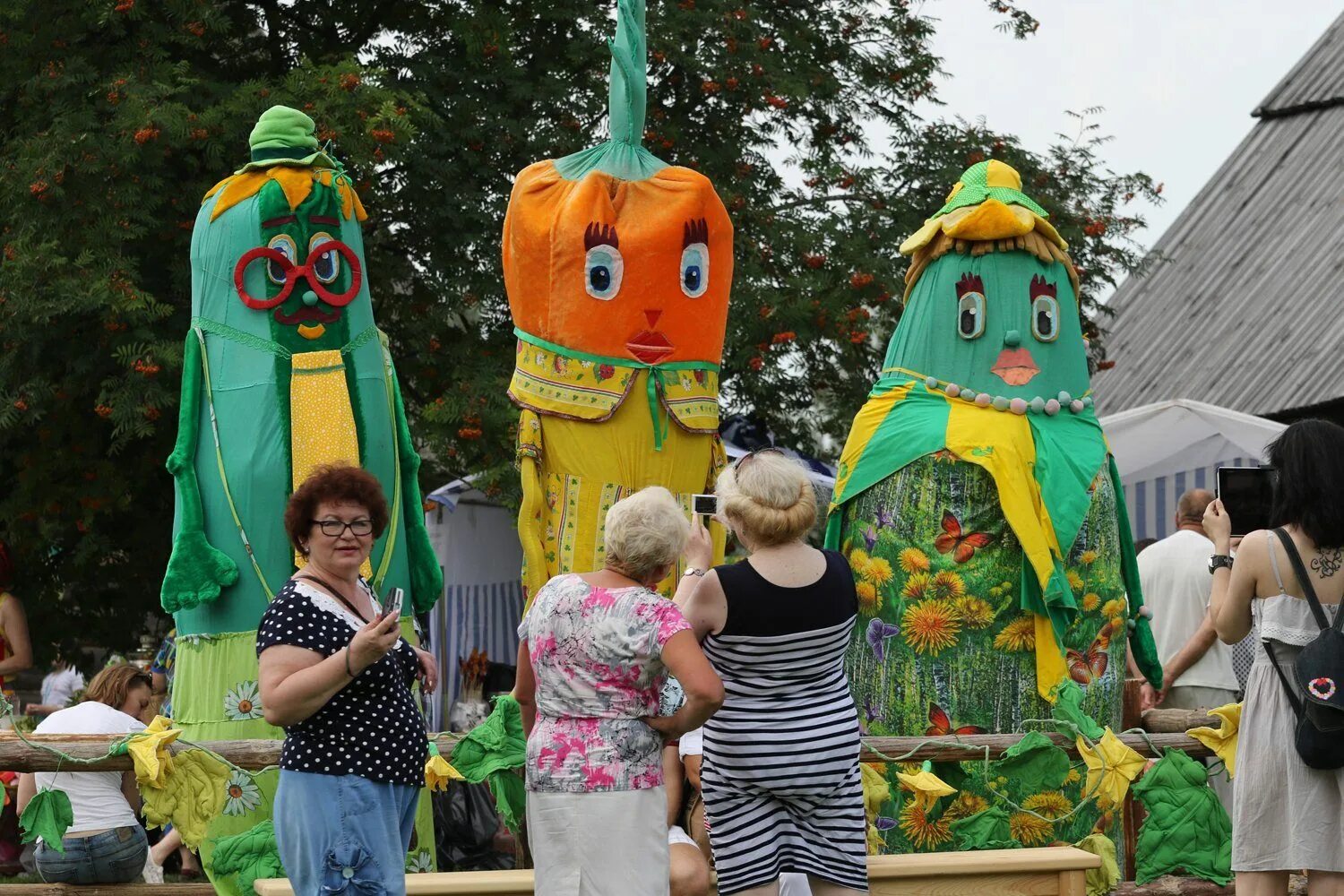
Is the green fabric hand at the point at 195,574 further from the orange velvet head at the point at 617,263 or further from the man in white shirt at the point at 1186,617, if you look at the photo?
the man in white shirt at the point at 1186,617

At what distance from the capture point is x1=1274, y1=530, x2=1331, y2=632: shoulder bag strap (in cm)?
442

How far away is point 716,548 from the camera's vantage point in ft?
18.7

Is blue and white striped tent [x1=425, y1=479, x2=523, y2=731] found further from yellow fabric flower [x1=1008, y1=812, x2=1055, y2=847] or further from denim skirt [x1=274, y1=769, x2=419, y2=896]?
denim skirt [x1=274, y1=769, x2=419, y2=896]

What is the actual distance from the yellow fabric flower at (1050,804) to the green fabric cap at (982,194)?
6.50 ft

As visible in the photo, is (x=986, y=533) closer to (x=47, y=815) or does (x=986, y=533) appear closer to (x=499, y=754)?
(x=499, y=754)

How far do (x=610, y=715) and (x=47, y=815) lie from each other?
2289mm

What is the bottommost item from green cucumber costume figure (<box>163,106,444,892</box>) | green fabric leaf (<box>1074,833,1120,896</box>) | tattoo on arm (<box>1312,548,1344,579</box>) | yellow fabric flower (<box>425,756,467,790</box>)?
green fabric leaf (<box>1074,833,1120,896</box>)

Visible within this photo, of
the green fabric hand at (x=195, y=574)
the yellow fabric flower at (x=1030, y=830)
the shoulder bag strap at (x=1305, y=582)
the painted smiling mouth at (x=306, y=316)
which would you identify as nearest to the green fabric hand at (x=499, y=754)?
the green fabric hand at (x=195, y=574)

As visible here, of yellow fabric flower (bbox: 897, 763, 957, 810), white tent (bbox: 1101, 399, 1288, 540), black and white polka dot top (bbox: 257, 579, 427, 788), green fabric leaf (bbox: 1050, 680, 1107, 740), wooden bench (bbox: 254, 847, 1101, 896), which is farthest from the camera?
white tent (bbox: 1101, 399, 1288, 540)

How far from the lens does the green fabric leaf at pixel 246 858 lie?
5223mm

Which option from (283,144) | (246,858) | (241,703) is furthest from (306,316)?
(246,858)

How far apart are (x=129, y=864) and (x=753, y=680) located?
2.84m

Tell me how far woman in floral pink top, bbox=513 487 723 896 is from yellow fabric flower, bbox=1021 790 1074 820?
2.20 m

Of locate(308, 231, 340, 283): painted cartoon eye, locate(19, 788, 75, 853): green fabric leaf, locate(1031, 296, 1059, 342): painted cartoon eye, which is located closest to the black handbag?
locate(1031, 296, 1059, 342): painted cartoon eye
